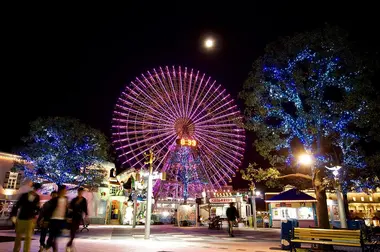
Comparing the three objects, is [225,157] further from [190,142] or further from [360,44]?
[360,44]

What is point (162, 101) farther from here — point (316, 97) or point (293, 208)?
point (316, 97)

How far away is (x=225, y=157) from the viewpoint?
31.6 meters

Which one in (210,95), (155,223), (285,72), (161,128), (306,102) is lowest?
(155,223)

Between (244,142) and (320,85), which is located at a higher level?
(244,142)

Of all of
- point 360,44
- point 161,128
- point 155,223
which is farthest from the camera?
point 155,223

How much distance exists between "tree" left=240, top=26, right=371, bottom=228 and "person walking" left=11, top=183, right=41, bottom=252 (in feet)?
32.1

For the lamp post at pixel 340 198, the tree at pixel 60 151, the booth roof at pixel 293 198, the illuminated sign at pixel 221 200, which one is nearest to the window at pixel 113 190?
the tree at pixel 60 151

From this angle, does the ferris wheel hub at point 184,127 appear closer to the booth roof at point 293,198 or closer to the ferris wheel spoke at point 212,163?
the ferris wheel spoke at point 212,163

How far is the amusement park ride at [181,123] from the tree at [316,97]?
641 inches

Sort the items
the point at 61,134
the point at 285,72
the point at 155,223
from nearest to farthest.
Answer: the point at 285,72 → the point at 61,134 → the point at 155,223

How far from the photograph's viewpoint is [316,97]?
12258 mm

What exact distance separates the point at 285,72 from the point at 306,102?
1651 millimetres

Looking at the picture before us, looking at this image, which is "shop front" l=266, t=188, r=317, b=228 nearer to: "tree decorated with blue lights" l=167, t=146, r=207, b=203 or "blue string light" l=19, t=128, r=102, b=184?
"tree decorated with blue lights" l=167, t=146, r=207, b=203

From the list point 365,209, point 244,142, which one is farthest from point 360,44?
point 365,209
